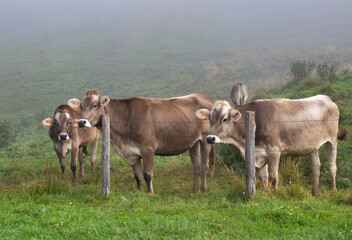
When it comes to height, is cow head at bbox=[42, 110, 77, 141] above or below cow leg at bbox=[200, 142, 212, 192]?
above

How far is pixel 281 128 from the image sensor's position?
702cm

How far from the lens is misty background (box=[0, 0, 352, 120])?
106ft

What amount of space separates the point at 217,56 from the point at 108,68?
1389 cm

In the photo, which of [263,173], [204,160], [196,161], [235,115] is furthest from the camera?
[196,161]

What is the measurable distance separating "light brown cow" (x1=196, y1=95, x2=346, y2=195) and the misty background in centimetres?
1504

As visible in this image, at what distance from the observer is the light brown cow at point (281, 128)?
6.85 meters

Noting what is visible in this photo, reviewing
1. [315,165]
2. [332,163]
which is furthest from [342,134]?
[315,165]

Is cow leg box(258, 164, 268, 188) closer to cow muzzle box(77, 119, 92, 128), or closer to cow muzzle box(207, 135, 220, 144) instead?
cow muzzle box(207, 135, 220, 144)

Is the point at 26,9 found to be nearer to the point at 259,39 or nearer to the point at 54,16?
the point at 54,16

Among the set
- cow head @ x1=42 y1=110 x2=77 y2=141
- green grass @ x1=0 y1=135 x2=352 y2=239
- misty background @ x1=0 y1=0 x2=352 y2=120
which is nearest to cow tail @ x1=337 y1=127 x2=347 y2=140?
green grass @ x1=0 y1=135 x2=352 y2=239

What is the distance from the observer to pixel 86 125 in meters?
7.01

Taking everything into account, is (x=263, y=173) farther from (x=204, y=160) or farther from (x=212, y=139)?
(x=212, y=139)

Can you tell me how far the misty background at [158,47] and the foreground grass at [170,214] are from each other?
55.0 ft

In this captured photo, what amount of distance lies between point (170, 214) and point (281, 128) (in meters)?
2.85
